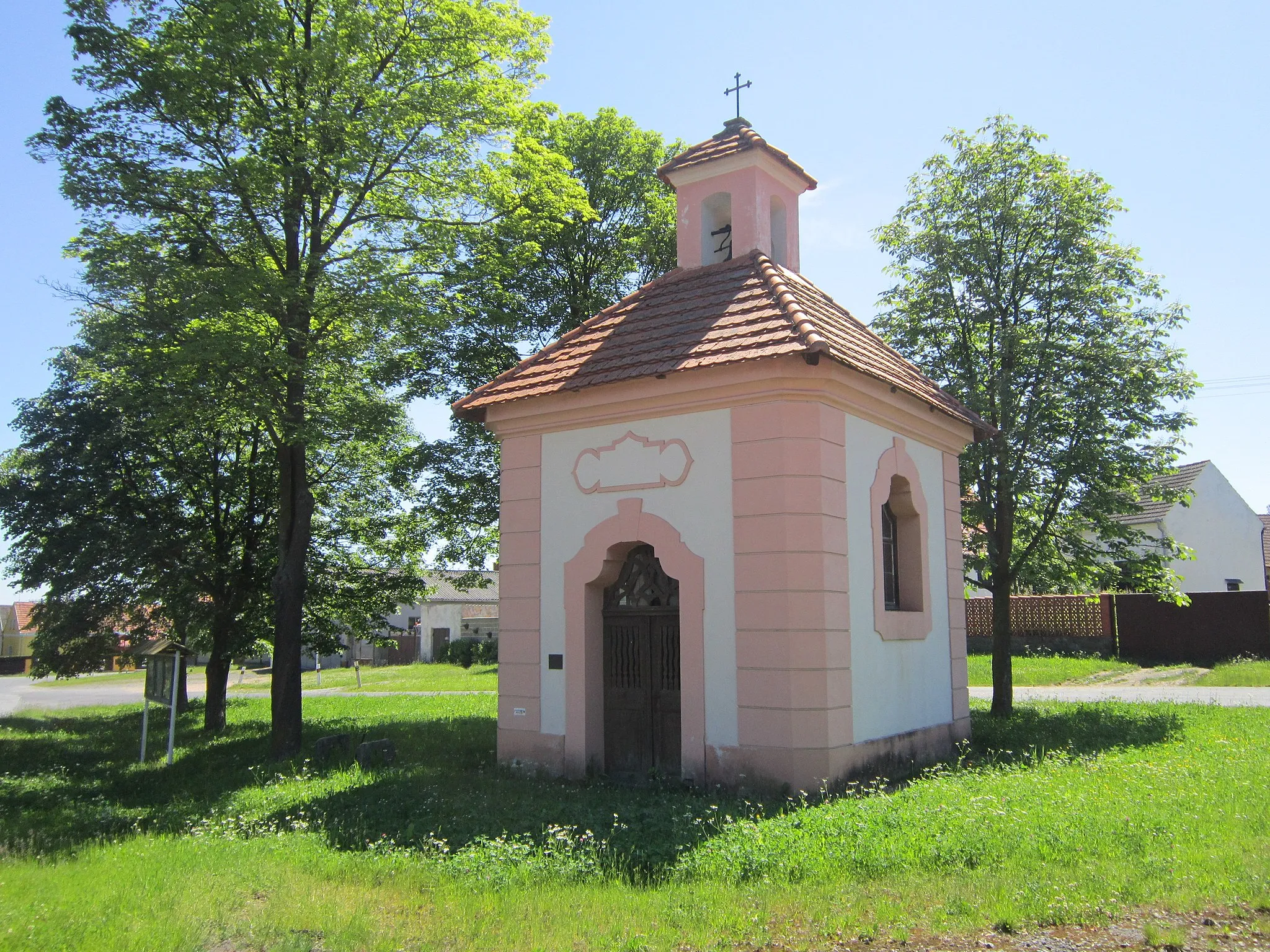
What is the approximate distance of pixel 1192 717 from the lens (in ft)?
45.9

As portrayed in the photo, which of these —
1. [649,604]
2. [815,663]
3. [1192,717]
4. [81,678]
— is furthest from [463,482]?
[81,678]

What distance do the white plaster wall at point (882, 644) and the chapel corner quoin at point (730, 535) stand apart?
4cm

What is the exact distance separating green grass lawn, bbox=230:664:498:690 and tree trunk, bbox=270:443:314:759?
1504 centimetres

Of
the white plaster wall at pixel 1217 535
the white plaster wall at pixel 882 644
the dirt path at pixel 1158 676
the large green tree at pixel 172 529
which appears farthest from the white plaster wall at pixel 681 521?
the white plaster wall at pixel 1217 535

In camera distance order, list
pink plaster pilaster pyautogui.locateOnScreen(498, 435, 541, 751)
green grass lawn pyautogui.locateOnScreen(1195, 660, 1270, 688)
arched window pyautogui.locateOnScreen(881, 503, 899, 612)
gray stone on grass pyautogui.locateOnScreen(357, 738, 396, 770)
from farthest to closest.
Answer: green grass lawn pyautogui.locateOnScreen(1195, 660, 1270, 688) < gray stone on grass pyautogui.locateOnScreen(357, 738, 396, 770) < arched window pyautogui.locateOnScreen(881, 503, 899, 612) < pink plaster pilaster pyautogui.locateOnScreen(498, 435, 541, 751)

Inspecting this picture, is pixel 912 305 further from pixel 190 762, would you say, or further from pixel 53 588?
pixel 53 588

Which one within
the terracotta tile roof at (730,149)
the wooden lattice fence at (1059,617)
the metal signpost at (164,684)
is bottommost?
the metal signpost at (164,684)

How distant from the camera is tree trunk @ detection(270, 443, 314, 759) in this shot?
14.1 meters

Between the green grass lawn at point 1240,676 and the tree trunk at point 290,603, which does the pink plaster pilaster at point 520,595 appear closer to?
the tree trunk at point 290,603

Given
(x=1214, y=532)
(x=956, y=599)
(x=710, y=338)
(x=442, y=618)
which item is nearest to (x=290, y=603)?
(x=710, y=338)

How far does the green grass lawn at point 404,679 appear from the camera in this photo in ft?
104

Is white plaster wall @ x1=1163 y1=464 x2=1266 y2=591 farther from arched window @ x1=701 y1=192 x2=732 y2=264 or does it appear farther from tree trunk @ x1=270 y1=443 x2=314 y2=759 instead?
tree trunk @ x1=270 y1=443 x2=314 y2=759

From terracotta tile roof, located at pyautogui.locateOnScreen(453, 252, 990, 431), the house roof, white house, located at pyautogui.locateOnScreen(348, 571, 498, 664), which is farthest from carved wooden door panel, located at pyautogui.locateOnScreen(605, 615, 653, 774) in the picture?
white house, located at pyautogui.locateOnScreen(348, 571, 498, 664)

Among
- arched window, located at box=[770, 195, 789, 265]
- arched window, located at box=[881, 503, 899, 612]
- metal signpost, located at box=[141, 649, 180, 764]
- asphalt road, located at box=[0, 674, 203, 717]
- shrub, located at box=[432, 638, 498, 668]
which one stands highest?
arched window, located at box=[770, 195, 789, 265]
